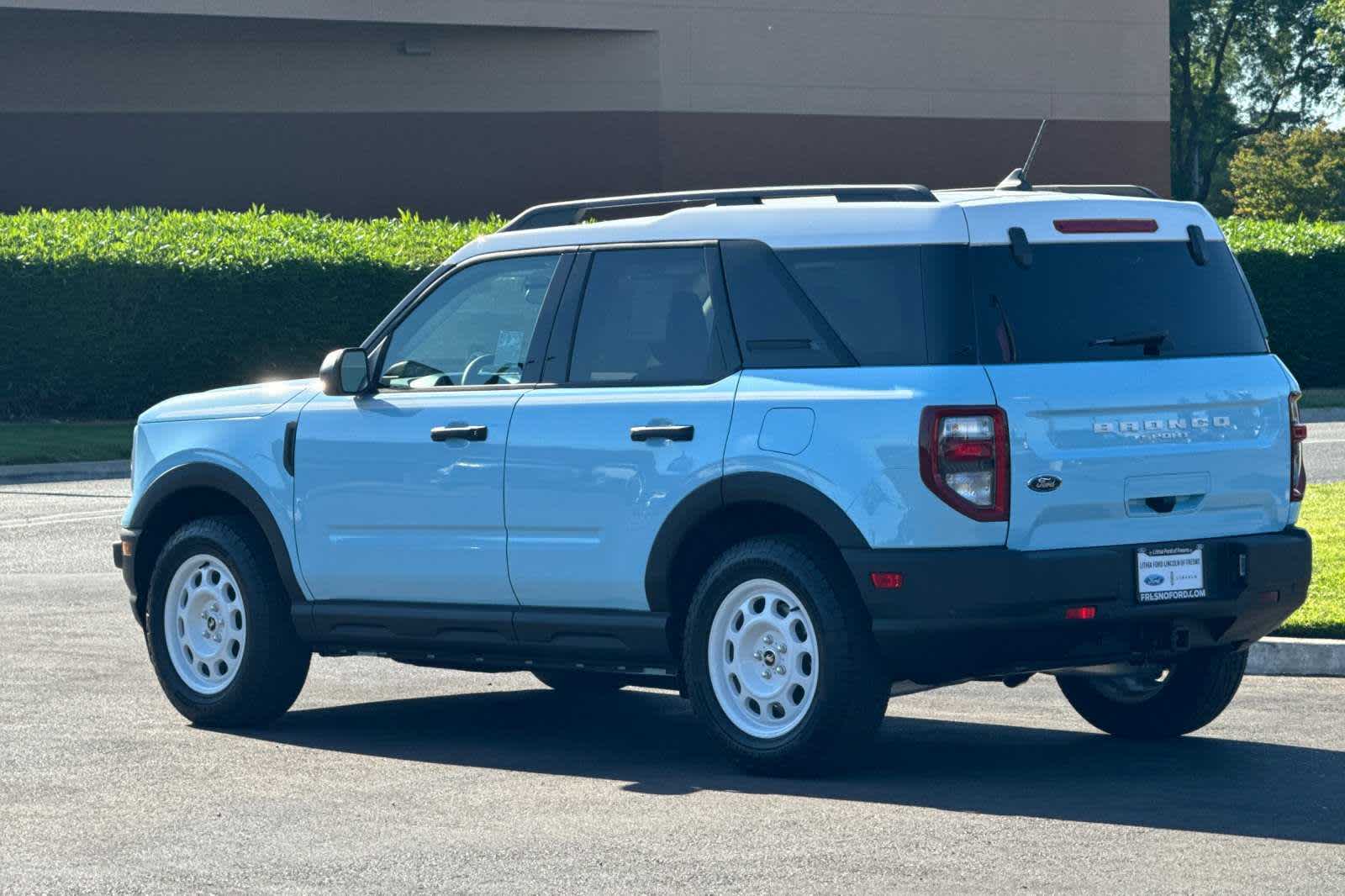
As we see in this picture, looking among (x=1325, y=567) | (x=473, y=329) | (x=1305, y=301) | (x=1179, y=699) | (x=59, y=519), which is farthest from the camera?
(x=1305, y=301)

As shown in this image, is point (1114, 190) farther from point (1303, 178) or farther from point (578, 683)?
point (1303, 178)

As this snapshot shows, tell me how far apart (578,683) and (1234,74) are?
7083 centimetres

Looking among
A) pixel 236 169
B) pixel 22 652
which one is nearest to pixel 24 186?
pixel 236 169

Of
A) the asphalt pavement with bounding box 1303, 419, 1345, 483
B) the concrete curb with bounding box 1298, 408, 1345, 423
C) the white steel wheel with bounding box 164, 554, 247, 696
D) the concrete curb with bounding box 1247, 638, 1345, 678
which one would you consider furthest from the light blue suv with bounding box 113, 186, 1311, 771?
the concrete curb with bounding box 1298, 408, 1345, 423

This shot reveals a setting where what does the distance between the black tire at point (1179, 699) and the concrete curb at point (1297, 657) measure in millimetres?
1608

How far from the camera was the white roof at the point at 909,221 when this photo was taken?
310 inches

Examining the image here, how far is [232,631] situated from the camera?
9648 millimetres

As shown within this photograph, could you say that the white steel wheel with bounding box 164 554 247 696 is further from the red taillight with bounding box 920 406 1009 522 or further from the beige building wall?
the beige building wall

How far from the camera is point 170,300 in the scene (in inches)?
1209

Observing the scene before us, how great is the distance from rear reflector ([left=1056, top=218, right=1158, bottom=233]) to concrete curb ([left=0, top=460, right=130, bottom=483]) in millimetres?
18181

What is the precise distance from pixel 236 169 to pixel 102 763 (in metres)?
34.0

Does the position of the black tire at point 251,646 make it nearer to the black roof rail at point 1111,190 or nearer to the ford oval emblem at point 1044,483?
the black roof rail at point 1111,190

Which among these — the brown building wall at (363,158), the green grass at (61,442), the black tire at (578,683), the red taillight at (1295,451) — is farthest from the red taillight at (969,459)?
the brown building wall at (363,158)

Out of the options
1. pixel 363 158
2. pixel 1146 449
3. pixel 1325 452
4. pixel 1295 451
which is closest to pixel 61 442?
pixel 1325 452
